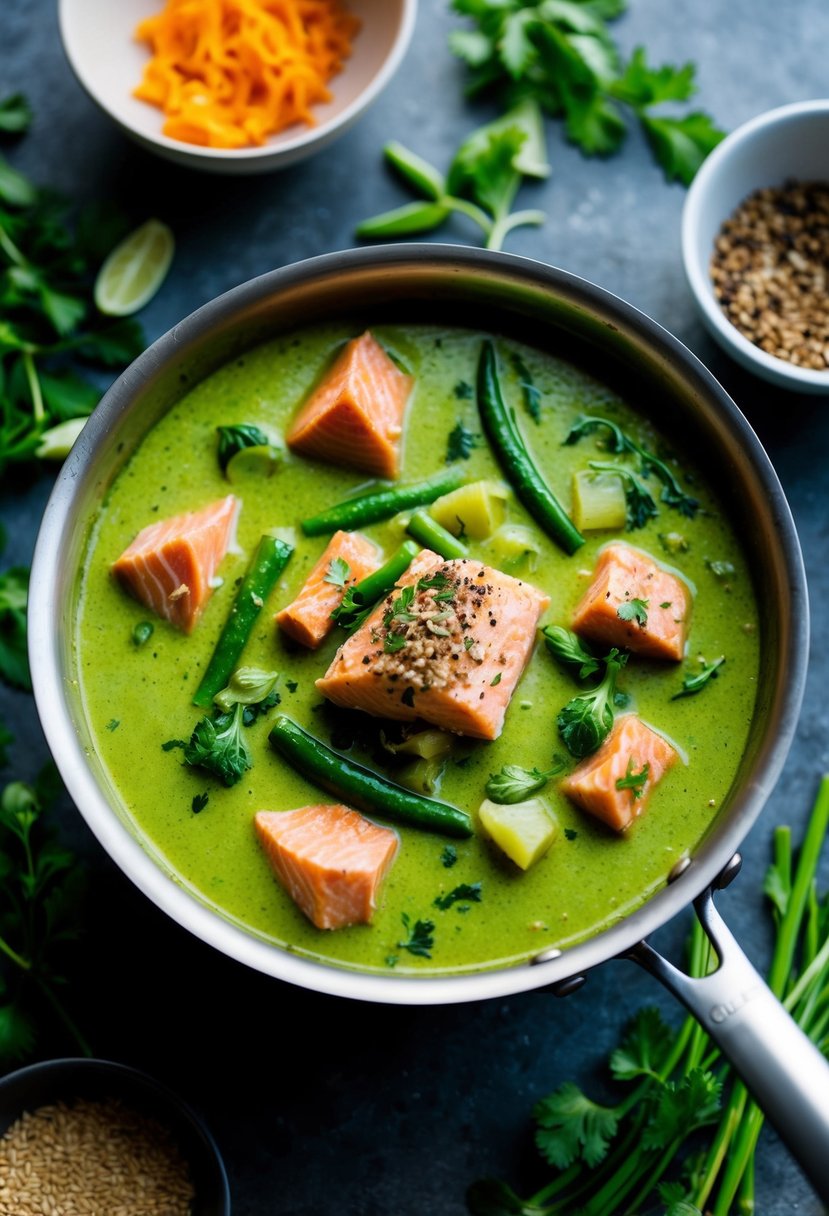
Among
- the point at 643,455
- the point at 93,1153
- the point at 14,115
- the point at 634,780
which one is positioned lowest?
the point at 93,1153

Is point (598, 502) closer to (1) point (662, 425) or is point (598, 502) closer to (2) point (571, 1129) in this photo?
(1) point (662, 425)

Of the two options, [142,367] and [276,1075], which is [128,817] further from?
[142,367]

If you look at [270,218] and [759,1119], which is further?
[270,218]

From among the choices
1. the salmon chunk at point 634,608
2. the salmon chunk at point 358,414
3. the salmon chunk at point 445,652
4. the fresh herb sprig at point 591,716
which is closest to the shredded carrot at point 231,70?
the salmon chunk at point 358,414

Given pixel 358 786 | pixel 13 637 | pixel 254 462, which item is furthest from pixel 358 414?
pixel 13 637

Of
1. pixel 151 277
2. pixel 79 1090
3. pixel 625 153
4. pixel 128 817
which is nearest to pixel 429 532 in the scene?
pixel 128 817

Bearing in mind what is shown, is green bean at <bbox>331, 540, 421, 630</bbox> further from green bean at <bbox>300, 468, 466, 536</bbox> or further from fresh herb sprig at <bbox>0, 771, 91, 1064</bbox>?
fresh herb sprig at <bbox>0, 771, 91, 1064</bbox>

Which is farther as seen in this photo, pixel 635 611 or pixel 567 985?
pixel 635 611
